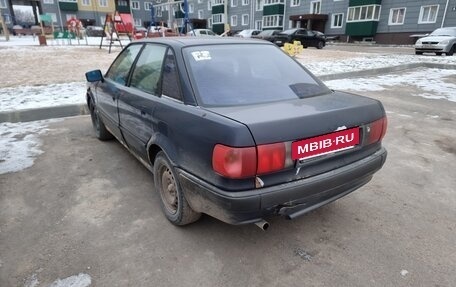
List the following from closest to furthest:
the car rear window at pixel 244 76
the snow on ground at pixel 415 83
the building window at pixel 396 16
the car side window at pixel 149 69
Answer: the car rear window at pixel 244 76 → the car side window at pixel 149 69 → the snow on ground at pixel 415 83 → the building window at pixel 396 16

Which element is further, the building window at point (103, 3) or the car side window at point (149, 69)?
the building window at point (103, 3)

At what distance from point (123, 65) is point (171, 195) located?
1811mm

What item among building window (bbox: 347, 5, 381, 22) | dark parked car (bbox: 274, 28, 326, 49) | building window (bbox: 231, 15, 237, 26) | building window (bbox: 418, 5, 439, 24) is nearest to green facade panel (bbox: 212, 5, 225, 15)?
building window (bbox: 231, 15, 237, 26)

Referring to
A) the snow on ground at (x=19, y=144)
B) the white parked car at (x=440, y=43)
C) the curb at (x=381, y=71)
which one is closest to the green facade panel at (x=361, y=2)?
the white parked car at (x=440, y=43)

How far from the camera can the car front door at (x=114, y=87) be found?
11.8ft

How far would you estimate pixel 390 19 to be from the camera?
98.3 feet

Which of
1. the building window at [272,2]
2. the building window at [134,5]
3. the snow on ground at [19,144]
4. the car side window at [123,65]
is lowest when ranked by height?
the snow on ground at [19,144]

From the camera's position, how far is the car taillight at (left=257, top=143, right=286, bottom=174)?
6.46 ft

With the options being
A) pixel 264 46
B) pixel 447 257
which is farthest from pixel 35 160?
pixel 447 257

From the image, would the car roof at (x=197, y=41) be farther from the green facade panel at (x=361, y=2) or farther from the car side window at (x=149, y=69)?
the green facade panel at (x=361, y=2)

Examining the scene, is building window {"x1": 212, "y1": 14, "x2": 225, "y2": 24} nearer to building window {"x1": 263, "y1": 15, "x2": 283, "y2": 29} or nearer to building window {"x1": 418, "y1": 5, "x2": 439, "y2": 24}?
building window {"x1": 263, "y1": 15, "x2": 283, "y2": 29}

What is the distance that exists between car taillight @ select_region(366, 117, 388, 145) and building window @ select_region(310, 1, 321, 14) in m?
37.5

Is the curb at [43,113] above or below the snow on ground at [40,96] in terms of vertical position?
below

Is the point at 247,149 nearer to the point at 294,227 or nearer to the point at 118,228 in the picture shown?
the point at 294,227
